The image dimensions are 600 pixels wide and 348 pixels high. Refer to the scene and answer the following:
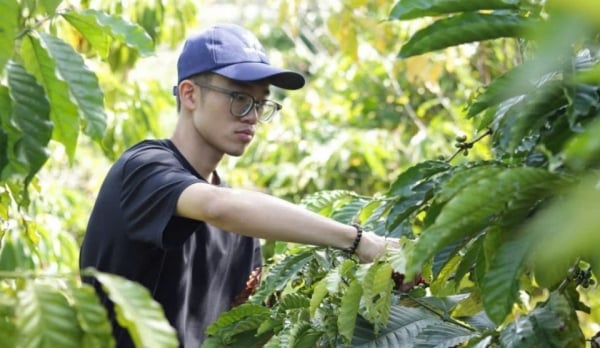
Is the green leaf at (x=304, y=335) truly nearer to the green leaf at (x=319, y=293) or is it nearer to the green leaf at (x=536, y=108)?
the green leaf at (x=319, y=293)

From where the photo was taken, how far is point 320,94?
302 inches

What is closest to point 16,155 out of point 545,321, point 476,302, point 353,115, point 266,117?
point 545,321

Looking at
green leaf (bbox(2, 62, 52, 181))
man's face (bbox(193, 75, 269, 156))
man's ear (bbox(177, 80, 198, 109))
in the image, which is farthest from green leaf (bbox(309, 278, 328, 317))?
man's ear (bbox(177, 80, 198, 109))

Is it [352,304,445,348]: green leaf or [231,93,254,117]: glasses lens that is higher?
[231,93,254,117]: glasses lens

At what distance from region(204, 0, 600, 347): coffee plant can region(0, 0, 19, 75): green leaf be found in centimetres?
51

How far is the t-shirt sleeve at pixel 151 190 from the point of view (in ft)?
8.15

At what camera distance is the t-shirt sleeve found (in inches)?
97.8

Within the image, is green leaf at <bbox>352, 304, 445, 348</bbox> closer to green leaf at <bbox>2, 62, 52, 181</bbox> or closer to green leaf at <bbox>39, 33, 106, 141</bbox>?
green leaf at <bbox>39, 33, 106, 141</bbox>

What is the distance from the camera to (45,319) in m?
1.30

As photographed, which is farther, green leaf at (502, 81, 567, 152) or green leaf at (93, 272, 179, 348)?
green leaf at (502, 81, 567, 152)

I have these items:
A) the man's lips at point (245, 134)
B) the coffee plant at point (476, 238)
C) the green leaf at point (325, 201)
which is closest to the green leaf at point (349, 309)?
the coffee plant at point (476, 238)

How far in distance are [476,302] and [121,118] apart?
141 inches

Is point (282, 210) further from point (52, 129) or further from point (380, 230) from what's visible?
point (52, 129)

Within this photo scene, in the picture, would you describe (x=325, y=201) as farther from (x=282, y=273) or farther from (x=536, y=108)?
(x=536, y=108)
